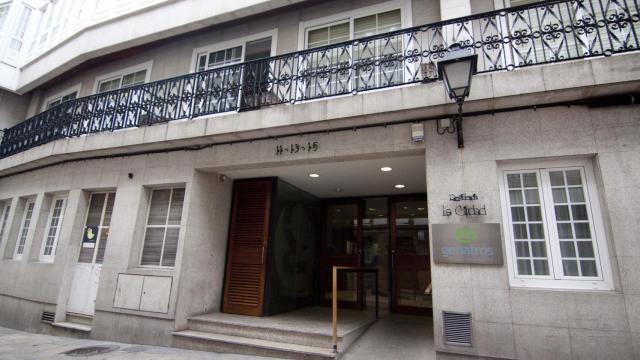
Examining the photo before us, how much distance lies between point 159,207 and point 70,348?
3059 mm

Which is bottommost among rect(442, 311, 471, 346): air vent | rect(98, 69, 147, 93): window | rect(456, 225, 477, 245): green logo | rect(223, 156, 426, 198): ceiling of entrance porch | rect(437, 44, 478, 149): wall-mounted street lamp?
rect(442, 311, 471, 346): air vent

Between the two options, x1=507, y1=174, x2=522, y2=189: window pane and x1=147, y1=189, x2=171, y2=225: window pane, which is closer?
x1=507, y1=174, x2=522, y2=189: window pane

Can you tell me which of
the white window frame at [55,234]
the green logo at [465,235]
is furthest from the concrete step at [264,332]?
the white window frame at [55,234]

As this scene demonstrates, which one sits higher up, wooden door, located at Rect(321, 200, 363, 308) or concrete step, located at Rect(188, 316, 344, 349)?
wooden door, located at Rect(321, 200, 363, 308)

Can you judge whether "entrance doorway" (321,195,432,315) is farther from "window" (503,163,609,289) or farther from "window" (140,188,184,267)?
"window" (140,188,184,267)

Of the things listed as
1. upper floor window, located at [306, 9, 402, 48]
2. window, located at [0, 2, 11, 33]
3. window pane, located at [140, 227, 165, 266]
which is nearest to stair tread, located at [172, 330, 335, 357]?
window pane, located at [140, 227, 165, 266]

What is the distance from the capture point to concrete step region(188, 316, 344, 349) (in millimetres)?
5535

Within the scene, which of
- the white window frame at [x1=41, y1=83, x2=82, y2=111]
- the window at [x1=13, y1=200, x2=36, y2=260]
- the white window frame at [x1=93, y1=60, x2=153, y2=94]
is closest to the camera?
the white window frame at [x1=93, y1=60, x2=153, y2=94]

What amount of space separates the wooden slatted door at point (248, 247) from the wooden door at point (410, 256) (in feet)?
11.2

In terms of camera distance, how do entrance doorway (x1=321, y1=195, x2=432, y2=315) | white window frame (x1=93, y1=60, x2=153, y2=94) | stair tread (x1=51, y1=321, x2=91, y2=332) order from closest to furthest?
1. stair tread (x1=51, y1=321, x2=91, y2=332)
2. entrance doorway (x1=321, y1=195, x2=432, y2=315)
3. white window frame (x1=93, y1=60, x2=153, y2=94)

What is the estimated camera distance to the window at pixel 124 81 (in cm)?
921

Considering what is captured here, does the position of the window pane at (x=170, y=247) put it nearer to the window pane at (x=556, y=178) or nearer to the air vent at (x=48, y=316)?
the air vent at (x=48, y=316)

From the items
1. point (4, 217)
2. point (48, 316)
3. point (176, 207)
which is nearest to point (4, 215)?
point (4, 217)

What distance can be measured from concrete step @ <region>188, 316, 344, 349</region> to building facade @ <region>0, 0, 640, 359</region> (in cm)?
8
